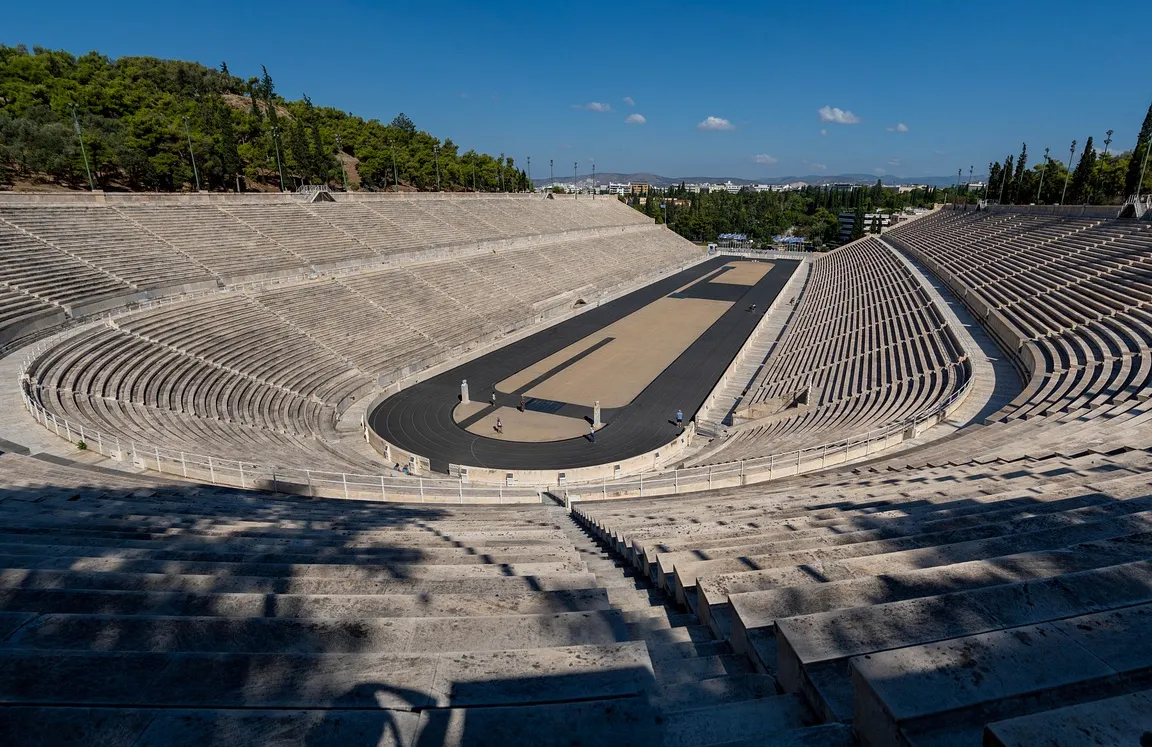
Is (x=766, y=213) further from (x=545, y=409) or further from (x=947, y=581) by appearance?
(x=947, y=581)

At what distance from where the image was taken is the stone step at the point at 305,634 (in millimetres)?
3695

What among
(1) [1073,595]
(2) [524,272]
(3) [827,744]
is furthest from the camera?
(2) [524,272]

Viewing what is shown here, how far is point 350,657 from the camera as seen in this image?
3436 millimetres

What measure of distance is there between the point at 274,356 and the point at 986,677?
2757 cm

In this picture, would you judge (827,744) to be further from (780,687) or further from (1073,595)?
(1073,595)

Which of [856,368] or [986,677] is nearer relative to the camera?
[986,677]

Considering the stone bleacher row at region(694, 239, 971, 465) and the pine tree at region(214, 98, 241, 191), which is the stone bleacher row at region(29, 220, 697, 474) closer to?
the stone bleacher row at region(694, 239, 971, 465)

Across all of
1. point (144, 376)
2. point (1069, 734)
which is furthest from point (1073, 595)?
point (144, 376)

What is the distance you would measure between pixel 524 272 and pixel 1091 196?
6651 centimetres

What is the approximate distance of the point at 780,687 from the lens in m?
3.37

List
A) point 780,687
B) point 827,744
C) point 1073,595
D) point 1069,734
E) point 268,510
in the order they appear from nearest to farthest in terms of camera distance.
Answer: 1. point 1069,734
2. point 827,744
3. point 780,687
4. point 1073,595
5. point 268,510

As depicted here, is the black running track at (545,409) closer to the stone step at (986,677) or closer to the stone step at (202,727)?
the stone step at (202,727)

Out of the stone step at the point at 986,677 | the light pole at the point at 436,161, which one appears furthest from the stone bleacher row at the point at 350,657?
the light pole at the point at 436,161

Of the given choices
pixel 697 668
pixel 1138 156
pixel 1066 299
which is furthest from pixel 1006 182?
pixel 697 668
